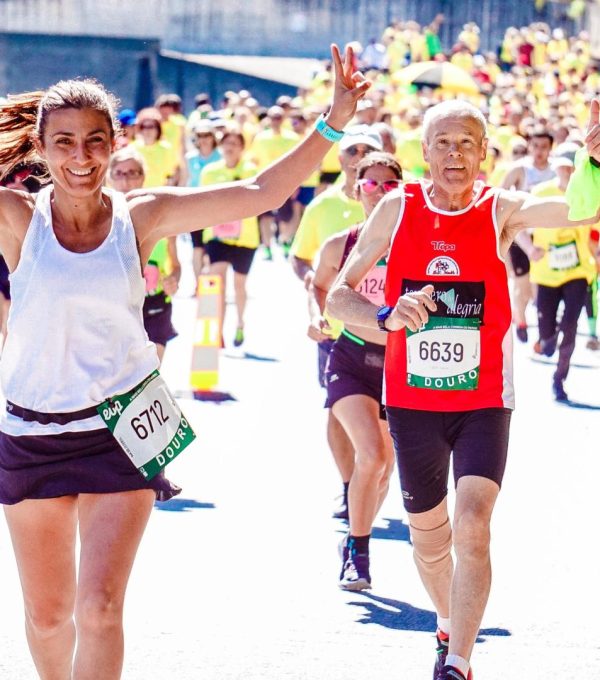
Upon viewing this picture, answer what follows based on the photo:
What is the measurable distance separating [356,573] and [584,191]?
2396 mm

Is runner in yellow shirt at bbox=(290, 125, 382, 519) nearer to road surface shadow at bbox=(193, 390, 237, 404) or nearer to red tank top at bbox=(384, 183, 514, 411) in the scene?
red tank top at bbox=(384, 183, 514, 411)

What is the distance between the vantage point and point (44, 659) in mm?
4738

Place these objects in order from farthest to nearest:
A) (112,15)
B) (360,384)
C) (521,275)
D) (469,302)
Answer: (112,15), (521,275), (360,384), (469,302)

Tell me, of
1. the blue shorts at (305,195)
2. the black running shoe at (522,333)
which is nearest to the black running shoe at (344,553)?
the black running shoe at (522,333)

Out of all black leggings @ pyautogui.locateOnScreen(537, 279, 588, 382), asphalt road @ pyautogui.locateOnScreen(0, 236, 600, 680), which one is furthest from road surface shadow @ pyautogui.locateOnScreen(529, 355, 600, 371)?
asphalt road @ pyautogui.locateOnScreen(0, 236, 600, 680)

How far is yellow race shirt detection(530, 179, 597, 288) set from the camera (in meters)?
13.2

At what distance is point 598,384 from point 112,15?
1088 inches

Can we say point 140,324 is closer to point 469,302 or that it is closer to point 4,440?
point 4,440

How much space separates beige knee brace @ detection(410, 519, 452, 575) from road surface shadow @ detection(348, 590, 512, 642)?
66 centimetres

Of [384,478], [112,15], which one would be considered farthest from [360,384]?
Result: [112,15]

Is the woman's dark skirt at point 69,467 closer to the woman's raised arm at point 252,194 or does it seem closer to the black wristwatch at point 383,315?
the woman's raised arm at point 252,194

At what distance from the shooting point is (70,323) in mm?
4523

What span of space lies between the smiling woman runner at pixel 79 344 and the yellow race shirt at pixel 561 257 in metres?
8.68

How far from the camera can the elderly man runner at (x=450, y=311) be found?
18.3ft
